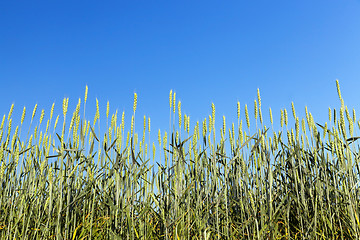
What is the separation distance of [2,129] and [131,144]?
100 cm

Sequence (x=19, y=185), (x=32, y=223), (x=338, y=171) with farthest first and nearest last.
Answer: (x=19, y=185) → (x=338, y=171) → (x=32, y=223)

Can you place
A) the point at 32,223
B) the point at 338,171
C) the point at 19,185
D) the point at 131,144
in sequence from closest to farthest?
the point at 131,144 < the point at 32,223 < the point at 338,171 < the point at 19,185

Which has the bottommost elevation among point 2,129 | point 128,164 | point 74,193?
point 74,193

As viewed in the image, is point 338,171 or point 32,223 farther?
point 338,171

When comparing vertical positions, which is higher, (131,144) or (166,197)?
(131,144)

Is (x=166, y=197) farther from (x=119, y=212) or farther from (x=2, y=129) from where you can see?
(x=2, y=129)

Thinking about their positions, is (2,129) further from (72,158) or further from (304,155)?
(304,155)

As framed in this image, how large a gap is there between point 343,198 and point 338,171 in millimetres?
146

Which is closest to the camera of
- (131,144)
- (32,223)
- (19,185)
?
(131,144)

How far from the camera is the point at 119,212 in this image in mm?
1525

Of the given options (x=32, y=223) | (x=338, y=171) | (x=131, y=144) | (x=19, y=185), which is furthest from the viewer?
(x=19, y=185)

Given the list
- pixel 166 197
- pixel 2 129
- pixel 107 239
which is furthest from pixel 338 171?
pixel 2 129

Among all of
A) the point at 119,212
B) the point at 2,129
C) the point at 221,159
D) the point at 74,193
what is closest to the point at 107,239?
the point at 119,212

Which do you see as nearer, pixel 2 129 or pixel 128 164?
pixel 128 164
